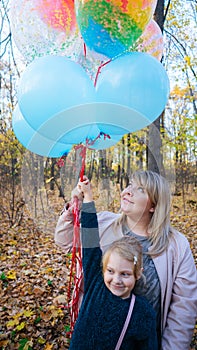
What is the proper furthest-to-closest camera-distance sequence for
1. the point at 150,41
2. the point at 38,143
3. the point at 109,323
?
1. the point at 150,41
2. the point at 38,143
3. the point at 109,323

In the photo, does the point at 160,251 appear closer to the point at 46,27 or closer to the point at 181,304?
the point at 181,304

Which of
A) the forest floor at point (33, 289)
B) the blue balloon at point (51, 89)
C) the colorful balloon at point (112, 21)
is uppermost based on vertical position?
the colorful balloon at point (112, 21)

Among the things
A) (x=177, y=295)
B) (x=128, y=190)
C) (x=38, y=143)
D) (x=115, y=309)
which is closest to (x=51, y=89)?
(x=38, y=143)

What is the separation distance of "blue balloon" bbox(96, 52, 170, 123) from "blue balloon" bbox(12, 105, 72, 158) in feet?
1.11

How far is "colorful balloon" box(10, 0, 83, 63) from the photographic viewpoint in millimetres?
1579

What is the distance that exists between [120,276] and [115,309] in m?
0.13

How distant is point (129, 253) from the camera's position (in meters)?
1.38

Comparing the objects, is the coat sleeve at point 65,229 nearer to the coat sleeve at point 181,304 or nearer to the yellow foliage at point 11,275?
the coat sleeve at point 181,304

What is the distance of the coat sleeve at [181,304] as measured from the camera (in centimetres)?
153

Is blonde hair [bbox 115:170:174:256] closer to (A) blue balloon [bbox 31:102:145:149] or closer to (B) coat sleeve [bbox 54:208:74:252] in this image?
(A) blue balloon [bbox 31:102:145:149]

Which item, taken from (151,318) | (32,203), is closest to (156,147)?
(32,203)

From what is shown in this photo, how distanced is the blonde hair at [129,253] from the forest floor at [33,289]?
0.25 meters

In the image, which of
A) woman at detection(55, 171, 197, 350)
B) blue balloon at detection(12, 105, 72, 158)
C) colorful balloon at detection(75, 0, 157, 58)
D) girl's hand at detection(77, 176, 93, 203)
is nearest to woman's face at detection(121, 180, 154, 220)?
woman at detection(55, 171, 197, 350)

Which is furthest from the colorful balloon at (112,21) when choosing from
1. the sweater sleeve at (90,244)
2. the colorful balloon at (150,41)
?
the sweater sleeve at (90,244)
